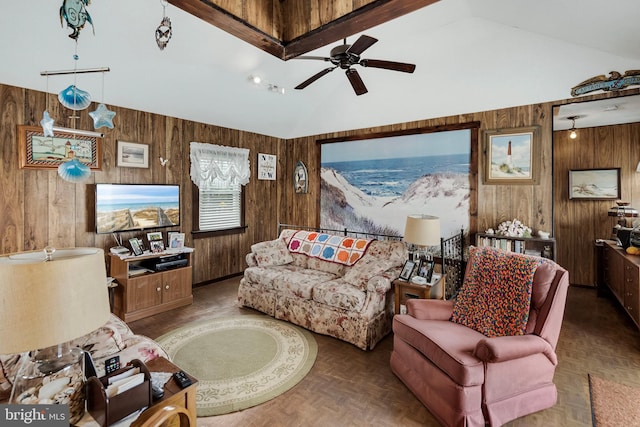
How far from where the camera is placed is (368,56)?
4281 mm

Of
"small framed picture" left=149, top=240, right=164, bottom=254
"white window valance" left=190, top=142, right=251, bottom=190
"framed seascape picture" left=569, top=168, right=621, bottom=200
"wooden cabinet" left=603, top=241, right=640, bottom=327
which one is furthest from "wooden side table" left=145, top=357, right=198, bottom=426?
"framed seascape picture" left=569, top=168, right=621, bottom=200

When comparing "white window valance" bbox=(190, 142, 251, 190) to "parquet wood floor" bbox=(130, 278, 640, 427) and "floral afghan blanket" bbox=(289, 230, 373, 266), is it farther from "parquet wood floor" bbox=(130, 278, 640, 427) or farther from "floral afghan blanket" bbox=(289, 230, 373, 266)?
"parquet wood floor" bbox=(130, 278, 640, 427)

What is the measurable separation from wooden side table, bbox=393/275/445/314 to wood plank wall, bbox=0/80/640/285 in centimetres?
157

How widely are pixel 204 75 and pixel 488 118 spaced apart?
3.84m

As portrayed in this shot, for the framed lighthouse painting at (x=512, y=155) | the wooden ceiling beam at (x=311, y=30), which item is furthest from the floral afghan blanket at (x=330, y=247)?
the wooden ceiling beam at (x=311, y=30)

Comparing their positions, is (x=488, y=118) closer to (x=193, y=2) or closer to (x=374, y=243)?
(x=374, y=243)

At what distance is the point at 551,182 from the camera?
378cm

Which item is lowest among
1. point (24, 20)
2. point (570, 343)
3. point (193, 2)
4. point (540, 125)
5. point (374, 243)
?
point (570, 343)

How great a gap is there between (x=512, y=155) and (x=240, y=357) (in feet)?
13.3

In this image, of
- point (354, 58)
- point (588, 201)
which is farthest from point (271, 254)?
point (588, 201)

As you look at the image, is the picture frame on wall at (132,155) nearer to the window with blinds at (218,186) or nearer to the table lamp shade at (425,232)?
the window with blinds at (218,186)

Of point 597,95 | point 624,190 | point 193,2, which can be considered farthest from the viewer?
point 624,190

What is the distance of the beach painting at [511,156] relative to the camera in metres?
3.87

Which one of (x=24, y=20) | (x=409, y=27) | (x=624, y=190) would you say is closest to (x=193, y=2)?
(x=24, y=20)
